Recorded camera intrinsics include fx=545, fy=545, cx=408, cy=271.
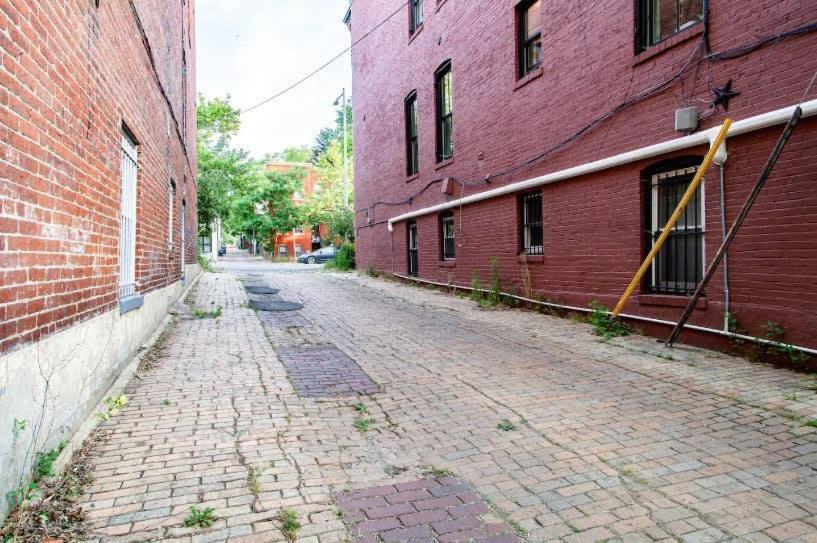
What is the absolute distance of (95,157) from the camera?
171 inches

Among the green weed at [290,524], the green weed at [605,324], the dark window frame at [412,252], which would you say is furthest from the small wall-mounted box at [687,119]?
the dark window frame at [412,252]

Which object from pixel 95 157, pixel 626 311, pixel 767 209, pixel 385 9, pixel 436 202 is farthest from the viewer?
pixel 385 9

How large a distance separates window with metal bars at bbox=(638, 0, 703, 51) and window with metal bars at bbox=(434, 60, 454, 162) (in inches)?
255

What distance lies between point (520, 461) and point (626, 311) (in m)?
4.78

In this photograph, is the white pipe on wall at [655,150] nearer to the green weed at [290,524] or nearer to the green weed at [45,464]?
the green weed at [290,524]

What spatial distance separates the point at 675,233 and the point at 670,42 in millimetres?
2393

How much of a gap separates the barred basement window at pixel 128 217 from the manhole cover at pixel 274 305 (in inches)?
162

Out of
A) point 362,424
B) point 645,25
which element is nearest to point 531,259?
point 645,25

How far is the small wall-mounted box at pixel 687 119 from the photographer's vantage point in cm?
640

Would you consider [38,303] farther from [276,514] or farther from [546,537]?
[546,537]

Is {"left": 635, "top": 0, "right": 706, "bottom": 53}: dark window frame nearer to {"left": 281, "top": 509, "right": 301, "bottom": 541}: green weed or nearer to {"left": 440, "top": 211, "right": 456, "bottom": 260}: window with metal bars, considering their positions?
{"left": 440, "top": 211, "right": 456, "bottom": 260}: window with metal bars

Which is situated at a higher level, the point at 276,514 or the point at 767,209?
the point at 767,209

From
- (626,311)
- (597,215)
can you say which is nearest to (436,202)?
(597,215)

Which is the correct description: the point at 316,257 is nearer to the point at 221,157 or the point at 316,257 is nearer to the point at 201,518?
the point at 221,157
